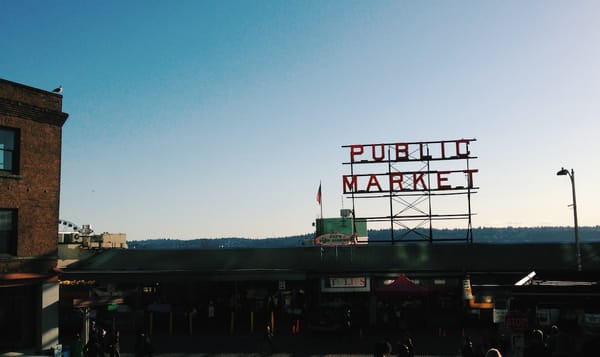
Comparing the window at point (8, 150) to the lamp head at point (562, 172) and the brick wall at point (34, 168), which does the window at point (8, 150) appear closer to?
the brick wall at point (34, 168)

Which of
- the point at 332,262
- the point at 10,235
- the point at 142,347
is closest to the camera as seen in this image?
the point at 142,347

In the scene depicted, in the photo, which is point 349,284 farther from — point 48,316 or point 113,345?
point 48,316

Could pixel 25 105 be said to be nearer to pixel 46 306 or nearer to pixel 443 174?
pixel 46 306

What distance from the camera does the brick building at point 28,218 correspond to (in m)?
26.4

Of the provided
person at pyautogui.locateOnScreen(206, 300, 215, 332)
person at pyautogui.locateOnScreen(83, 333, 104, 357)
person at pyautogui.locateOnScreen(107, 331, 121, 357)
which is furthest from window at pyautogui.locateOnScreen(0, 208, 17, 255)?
person at pyautogui.locateOnScreen(206, 300, 215, 332)

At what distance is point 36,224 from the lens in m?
27.5

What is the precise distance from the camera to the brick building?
26.4 metres

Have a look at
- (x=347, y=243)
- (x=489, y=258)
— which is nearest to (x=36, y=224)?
(x=347, y=243)

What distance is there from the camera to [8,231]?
26.5 m

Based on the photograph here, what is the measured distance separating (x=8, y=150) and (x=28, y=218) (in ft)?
11.2

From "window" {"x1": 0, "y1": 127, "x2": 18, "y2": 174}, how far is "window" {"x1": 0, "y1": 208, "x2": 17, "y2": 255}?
6.64 feet

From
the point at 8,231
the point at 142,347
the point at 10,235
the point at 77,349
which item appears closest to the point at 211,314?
the point at 77,349

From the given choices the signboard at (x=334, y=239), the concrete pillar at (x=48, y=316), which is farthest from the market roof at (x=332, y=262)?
the concrete pillar at (x=48, y=316)

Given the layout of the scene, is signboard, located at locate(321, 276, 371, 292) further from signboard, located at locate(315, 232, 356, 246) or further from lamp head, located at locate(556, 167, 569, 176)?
lamp head, located at locate(556, 167, 569, 176)
